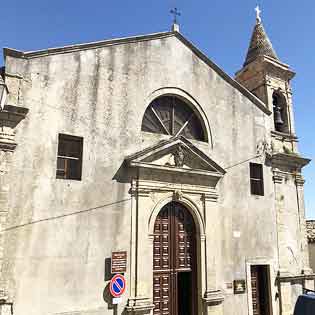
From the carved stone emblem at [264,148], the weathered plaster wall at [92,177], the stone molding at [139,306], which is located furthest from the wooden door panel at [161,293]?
the carved stone emblem at [264,148]

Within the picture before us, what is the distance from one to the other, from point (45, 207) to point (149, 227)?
2.70m

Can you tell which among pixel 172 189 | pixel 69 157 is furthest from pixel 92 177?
pixel 172 189

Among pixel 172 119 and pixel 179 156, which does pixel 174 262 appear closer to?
pixel 179 156

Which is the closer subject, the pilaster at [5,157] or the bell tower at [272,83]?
the pilaster at [5,157]

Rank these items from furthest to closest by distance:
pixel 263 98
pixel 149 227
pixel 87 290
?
pixel 263 98
pixel 149 227
pixel 87 290

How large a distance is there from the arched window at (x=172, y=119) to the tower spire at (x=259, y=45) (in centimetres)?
425

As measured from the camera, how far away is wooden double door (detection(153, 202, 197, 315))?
895 centimetres

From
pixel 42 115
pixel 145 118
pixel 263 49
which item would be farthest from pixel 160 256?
pixel 263 49

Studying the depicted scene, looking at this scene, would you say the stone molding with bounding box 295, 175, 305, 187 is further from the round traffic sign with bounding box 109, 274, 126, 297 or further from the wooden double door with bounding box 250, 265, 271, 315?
the round traffic sign with bounding box 109, 274, 126, 297

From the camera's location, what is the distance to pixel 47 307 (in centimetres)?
724

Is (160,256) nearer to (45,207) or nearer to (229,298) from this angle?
(229,298)

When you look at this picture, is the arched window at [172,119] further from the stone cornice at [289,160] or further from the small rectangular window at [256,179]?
the stone cornice at [289,160]

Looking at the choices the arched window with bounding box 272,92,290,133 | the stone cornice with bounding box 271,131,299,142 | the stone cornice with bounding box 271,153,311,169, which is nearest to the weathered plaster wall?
the stone cornice with bounding box 271,153,311,169

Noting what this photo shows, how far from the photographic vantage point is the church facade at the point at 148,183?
7504 millimetres
